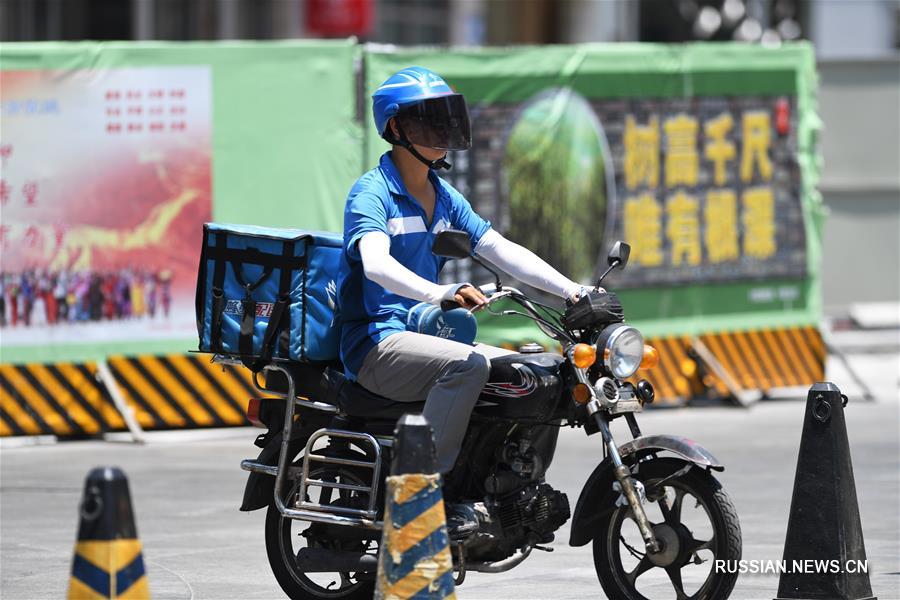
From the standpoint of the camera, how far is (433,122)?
6.70 m

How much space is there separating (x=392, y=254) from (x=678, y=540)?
1.45 meters

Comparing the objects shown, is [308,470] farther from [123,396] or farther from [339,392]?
[123,396]

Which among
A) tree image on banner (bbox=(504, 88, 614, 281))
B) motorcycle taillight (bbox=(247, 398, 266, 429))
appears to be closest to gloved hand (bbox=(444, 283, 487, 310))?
motorcycle taillight (bbox=(247, 398, 266, 429))

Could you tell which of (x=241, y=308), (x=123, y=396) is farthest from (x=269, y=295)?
(x=123, y=396)

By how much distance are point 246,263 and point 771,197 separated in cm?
831

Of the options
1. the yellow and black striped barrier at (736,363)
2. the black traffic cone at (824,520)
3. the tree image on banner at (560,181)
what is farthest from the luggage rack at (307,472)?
the yellow and black striped barrier at (736,363)

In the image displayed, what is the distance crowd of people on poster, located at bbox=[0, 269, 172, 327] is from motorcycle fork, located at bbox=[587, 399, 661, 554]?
6.64 m

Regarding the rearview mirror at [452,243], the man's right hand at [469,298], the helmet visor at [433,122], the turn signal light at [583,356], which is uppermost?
the helmet visor at [433,122]

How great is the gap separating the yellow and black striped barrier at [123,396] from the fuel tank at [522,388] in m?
6.07

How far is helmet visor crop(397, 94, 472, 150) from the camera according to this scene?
6.68 metres

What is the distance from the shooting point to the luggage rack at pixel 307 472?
662 centimetres

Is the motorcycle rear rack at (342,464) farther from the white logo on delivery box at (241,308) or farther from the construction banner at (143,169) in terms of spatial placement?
the construction banner at (143,169)

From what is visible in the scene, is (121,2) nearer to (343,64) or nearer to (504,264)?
(343,64)

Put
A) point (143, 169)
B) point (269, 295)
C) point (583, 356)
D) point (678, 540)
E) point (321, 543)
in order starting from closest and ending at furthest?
point (583, 356) → point (678, 540) → point (321, 543) → point (269, 295) → point (143, 169)
